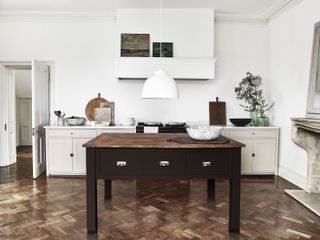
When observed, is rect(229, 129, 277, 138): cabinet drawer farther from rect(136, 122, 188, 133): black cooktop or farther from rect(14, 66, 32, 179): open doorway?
rect(14, 66, 32, 179): open doorway

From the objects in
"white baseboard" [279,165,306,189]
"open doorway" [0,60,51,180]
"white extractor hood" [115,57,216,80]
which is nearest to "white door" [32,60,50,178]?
"open doorway" [0,60,51,180]

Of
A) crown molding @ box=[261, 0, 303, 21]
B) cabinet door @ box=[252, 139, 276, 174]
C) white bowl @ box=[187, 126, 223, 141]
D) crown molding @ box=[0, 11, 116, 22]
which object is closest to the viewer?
white bowl @ box=[187, 126, 223, 141]

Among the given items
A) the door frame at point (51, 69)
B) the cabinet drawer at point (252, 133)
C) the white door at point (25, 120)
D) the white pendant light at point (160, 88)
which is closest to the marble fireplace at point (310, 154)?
the cabinet drawer at point (252, 133)

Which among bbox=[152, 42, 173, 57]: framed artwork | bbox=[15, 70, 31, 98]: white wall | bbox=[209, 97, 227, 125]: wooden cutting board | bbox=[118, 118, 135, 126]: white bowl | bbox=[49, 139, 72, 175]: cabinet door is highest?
bbox=[152, 42, 173, 57]: framed artwork

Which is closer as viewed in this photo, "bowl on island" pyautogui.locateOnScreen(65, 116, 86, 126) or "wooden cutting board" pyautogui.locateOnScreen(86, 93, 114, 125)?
"bowl on island" pyautogui.locateOnScreen(65, 116, 86, 126)

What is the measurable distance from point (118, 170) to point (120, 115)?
2.76 meters

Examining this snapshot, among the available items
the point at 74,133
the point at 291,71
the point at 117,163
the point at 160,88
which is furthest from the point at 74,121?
the point at 291,71

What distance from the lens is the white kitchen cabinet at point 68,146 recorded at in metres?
4.74

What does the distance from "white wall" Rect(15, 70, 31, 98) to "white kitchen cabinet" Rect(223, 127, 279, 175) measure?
5.44 metres

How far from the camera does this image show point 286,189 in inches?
161

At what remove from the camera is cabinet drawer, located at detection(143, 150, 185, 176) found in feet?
8.71

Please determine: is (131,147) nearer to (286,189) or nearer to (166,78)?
(166,78)

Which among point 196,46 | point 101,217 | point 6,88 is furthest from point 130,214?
point 6,88

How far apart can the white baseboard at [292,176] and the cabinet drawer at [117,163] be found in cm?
281
